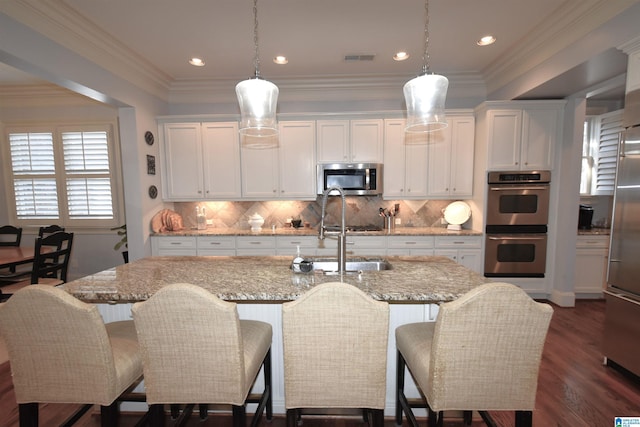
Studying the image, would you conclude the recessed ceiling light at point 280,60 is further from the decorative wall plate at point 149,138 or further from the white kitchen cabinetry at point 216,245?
the white kitchen cabinetry at point 216,245

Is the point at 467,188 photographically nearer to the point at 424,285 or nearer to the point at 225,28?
the point at 424,285

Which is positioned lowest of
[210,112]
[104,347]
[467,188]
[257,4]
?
[104,347]

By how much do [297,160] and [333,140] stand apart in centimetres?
57

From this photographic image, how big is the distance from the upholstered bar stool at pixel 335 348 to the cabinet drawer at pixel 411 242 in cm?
253

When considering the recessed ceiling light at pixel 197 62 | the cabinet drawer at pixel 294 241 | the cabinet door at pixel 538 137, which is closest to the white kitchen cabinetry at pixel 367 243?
the cabinet drawer at pixel 294 241

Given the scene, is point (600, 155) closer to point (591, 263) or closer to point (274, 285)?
point (591, 263)

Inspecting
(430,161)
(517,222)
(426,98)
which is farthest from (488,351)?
(430,161)

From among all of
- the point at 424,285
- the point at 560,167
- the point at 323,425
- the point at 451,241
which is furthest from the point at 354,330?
the point at 560,167

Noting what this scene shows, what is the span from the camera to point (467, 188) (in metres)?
3.79

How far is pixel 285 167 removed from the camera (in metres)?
3.91

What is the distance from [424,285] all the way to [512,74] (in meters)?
3.31

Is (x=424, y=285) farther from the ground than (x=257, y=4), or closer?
closer

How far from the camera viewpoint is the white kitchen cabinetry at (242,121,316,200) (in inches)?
152

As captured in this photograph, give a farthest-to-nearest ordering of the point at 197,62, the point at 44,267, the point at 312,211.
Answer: the point at 312,211
the point at 197,62
the point at 44,267
